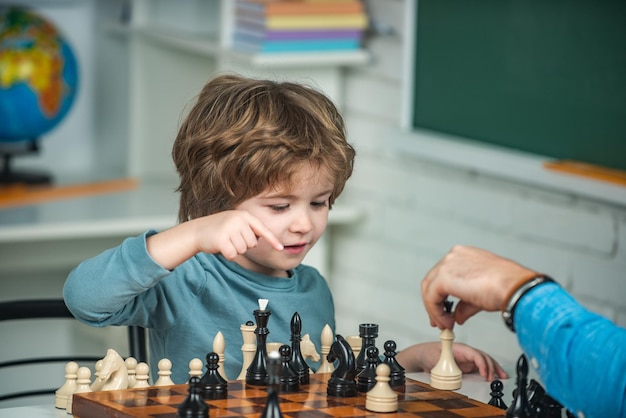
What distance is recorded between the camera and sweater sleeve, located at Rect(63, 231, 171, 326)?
1608mm

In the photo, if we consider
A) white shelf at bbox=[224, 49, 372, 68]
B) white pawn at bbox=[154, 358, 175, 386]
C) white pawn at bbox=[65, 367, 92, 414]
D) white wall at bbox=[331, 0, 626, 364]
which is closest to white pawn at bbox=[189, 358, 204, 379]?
white pawn at bbox=[154, 358, 175, 386]

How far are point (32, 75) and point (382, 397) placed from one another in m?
2.50

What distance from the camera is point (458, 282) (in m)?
1.46

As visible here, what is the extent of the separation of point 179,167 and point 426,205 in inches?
56.9

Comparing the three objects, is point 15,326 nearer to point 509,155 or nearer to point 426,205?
point 426,205

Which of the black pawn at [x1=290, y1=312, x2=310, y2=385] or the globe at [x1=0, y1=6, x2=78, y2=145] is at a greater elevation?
the globe at [x1=0, y1=6, x2=78, y2=145]

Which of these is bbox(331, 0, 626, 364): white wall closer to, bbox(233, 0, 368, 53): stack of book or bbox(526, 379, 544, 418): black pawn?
bbox(233, 0, 368, 53): stack of book

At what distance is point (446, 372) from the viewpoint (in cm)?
163

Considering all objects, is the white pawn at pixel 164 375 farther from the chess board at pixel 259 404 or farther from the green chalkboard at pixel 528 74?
the green chalkboard at pixel 528 74

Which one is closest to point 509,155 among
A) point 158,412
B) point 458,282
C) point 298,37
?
point 298,37

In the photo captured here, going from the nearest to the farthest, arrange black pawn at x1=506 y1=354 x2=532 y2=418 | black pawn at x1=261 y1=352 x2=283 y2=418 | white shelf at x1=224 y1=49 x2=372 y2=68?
black pawn at x1=261 y1=352 x2=283 y2=418 → black pawn at x1=506 y1=354 x2=532 y2=418 → white shelf at x1=224 y1=49 x2=372 y2=68

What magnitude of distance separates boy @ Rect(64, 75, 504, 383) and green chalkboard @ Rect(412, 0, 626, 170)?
0.90m

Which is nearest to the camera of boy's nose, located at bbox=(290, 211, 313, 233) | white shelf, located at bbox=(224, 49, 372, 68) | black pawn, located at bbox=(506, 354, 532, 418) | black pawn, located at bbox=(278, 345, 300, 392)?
black pawn, located at bbox=(506, 354, 532, 418)

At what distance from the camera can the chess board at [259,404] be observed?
1379 millimetres
